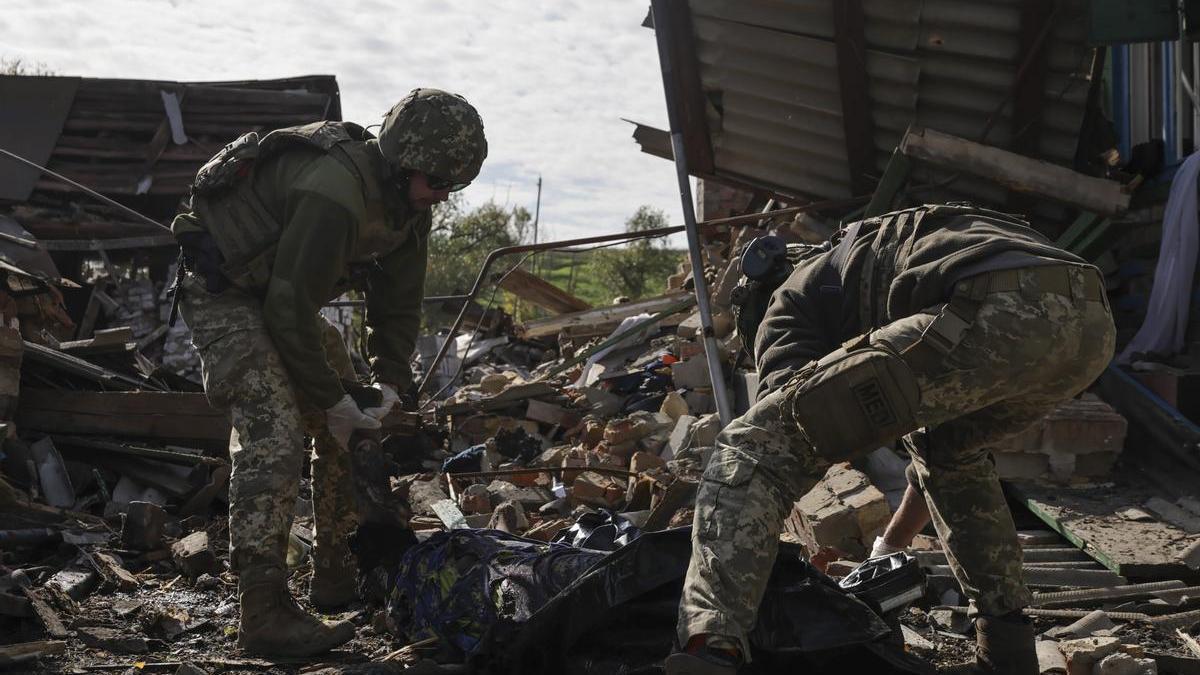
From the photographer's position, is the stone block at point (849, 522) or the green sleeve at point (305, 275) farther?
the stone block at point (849, 522)

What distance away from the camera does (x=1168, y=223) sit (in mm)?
5965

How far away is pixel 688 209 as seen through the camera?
18.9ft

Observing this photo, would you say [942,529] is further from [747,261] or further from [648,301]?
[648,301]

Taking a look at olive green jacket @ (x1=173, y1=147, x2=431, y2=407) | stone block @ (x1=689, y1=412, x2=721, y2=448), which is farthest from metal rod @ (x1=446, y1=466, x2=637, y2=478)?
olive green jacket @ (x1=173, y1=147, x2=431, y2=407)

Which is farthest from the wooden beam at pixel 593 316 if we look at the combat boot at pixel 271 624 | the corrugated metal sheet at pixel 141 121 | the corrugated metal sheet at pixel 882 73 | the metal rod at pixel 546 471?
the combat boot at pixel 271 624

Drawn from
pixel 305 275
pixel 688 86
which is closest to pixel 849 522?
pixel 305 275

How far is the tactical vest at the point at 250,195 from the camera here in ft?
11.5

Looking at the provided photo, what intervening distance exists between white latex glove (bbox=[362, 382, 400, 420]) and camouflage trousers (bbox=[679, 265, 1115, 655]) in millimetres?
1613

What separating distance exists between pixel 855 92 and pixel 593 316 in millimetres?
4216

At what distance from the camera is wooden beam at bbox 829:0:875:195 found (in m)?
5.94

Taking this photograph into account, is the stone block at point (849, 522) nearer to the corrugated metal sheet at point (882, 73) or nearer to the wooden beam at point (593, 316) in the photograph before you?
the corrugated metal sheet at point (882, 73)

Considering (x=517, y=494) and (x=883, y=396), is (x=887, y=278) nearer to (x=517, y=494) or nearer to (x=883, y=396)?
(x=883, y=396)

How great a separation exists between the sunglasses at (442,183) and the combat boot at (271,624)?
1438mm

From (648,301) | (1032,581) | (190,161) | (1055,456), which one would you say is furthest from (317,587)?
(190,161)
